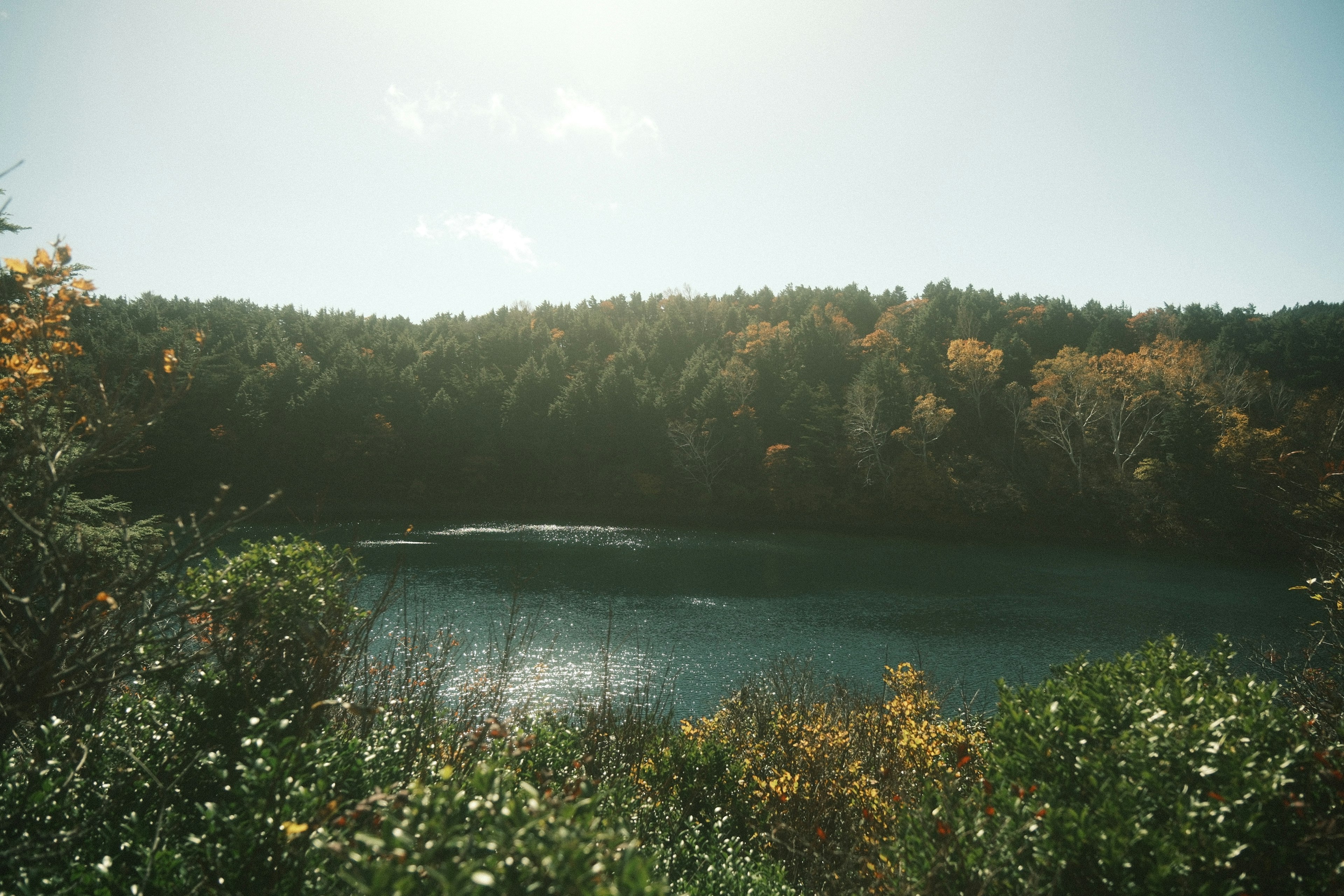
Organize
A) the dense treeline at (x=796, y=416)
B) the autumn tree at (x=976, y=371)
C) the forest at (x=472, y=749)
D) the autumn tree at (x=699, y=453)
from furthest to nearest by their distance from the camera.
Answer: the autumn tree at (x=976, y=371) < the autumn tree at (x=699, y=453) < the dense treeline at (x=796, y=416) < the forest at (x=472, y=749)

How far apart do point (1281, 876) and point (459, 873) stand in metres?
3.74

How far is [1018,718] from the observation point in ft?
13.0

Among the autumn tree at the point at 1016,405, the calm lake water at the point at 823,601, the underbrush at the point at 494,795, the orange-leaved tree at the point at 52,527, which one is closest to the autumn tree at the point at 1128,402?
the autumn tree at the point at 1016,405

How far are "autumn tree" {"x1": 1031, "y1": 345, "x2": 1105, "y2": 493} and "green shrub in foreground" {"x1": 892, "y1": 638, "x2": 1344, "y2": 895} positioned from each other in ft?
153

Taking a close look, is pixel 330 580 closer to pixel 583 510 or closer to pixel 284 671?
pixel 284 671

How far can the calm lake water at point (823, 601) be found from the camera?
58.0 ft

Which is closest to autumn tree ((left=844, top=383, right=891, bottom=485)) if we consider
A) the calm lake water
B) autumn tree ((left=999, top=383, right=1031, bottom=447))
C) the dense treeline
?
the dense treeline

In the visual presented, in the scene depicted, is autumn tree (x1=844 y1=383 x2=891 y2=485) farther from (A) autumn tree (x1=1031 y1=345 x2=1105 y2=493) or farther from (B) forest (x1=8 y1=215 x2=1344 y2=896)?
(B) forest (x1=8 y1=215 x2=1344 y2=896)

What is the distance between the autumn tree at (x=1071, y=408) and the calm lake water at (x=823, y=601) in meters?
12.0

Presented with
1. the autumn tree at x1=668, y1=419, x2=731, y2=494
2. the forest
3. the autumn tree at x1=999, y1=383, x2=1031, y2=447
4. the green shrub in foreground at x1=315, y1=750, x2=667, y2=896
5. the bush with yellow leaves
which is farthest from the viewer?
the autumn tree at x1=668, y1=419, x2=731, y2=494

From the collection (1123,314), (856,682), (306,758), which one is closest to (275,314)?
(856,682)

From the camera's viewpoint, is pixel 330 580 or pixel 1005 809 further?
pixel 330 580

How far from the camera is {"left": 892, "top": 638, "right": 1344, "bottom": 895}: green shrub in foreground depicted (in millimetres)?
2854

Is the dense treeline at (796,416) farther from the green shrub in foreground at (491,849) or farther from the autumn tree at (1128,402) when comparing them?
the green shrub in foreground at (491,849)
